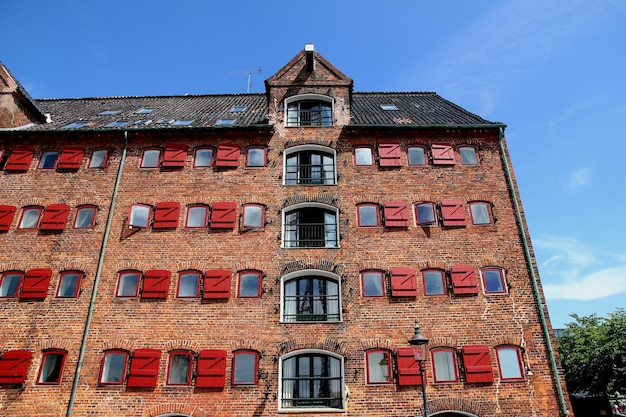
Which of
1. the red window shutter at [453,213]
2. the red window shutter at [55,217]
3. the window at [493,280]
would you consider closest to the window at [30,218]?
the red window shutter at [55,217]

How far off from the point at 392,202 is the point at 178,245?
920 cm

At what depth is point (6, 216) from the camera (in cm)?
1870

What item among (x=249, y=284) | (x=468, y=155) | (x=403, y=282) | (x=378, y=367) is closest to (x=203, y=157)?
(x=249, y=284)

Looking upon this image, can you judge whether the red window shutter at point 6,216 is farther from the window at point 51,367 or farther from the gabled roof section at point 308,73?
the gabled roof section at point 308,73

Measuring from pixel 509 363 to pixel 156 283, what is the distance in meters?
13.7

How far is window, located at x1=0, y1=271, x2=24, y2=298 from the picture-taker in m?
17.2

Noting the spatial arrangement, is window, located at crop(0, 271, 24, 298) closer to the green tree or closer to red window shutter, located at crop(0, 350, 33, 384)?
red window shutter, located at crop(0, 350, 33, 384)

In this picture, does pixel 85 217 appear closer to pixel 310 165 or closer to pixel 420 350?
pixel 310 165

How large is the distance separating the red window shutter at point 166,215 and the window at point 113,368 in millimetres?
5191

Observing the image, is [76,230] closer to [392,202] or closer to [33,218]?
[33,218]

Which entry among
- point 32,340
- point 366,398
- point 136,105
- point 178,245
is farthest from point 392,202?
point 136,105

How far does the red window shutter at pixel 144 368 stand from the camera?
1550cm

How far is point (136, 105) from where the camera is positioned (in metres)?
26.4

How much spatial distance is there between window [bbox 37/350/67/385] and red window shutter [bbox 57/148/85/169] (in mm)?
8353
